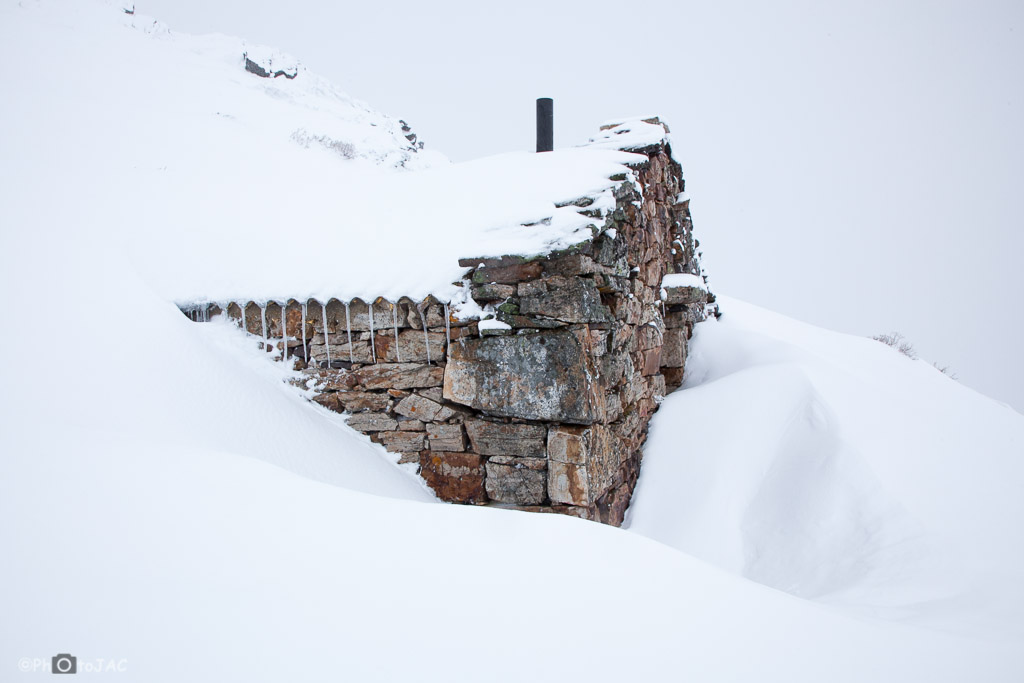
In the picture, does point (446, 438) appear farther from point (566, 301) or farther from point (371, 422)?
point (566, 301)

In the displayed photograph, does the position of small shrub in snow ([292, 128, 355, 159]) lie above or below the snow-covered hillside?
above

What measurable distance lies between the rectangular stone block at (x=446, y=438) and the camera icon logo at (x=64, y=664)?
9.51ft

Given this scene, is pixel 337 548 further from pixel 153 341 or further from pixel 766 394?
pixel 766 394

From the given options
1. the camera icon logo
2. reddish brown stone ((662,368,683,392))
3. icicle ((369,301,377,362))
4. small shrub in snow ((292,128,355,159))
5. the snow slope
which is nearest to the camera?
the camera icon logo

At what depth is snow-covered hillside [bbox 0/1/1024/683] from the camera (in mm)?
1436

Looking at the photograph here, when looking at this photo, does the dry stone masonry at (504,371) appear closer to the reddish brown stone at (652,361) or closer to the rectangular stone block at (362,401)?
the rectangular stone block at (362,401)

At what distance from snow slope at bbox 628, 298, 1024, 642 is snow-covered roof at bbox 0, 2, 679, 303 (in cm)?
220

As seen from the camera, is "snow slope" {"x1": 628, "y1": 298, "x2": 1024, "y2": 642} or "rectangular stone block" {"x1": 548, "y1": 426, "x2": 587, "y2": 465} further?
"rectangular stone block" {"x1": 548, "y1": 426, "x2": 587, "y2": 465}

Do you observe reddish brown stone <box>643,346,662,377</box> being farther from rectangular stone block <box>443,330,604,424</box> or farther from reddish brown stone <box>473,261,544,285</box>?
reddish brown stone <box>473,261,544,285</box>

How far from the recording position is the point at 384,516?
2.05m

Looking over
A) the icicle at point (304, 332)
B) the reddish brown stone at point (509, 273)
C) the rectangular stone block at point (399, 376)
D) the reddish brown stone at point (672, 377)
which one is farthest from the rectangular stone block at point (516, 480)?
the reddish brown stone at point (672, 377)

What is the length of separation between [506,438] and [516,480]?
1.00ft

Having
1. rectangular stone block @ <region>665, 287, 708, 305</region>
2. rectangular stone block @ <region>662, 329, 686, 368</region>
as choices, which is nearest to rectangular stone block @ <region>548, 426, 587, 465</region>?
rectangular stone block @ <region>662, 329, 686, 368</region>

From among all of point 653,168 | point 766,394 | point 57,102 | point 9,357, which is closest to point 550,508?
point 766,394
